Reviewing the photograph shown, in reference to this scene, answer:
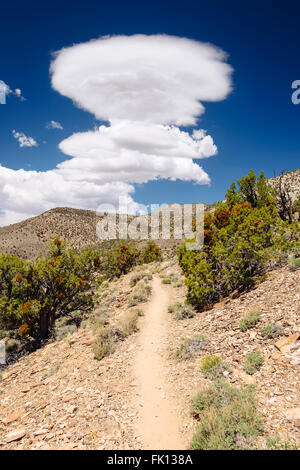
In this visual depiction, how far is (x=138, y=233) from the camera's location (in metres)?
103

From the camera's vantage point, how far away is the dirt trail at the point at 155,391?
571cm

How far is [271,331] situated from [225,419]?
3.30 metres

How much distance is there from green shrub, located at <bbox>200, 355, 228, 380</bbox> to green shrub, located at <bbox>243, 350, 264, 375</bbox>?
0.64 meters

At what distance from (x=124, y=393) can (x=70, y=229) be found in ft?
299

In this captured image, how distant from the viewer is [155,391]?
7582 mm

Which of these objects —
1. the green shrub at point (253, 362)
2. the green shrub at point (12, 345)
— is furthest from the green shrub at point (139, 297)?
the green shrub at point (253, 362)

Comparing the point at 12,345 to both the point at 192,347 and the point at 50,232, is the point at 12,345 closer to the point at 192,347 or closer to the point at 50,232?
the point at 192,347

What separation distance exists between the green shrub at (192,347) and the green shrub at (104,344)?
290 centimetres

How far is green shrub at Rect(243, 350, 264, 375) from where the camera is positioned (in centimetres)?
654

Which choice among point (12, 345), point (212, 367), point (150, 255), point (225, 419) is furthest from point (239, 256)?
point (150, 255)

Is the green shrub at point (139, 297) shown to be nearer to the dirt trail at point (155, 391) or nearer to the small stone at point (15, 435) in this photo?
the dirt trail at point (155, 391)
